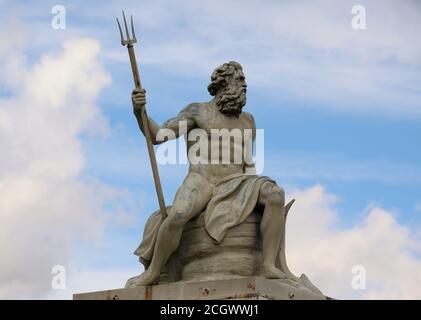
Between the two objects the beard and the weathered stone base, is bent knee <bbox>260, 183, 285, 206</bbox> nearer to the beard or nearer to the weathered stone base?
the weathered stone base

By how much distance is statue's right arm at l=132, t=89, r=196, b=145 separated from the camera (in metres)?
20.5

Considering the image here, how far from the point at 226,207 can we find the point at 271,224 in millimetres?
669

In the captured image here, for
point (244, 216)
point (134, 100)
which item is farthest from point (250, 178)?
point (134, 100)

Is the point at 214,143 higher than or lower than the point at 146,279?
higher

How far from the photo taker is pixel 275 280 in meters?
19.6

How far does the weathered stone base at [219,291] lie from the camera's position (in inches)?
749

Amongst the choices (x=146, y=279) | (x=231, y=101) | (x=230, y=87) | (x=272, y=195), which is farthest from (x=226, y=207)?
(x=230, y=87)

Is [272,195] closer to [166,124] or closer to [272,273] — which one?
[272,273]

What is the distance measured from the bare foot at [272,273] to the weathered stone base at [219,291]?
126 mm

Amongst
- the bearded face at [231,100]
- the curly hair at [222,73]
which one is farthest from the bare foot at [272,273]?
the curly hair at [222,73]

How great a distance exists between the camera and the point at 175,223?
1988 centimetres
